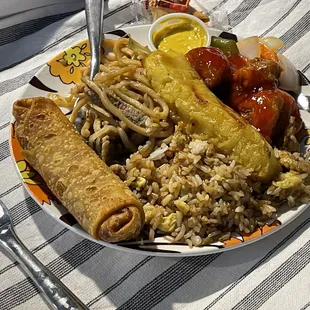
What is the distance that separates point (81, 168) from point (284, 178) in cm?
83

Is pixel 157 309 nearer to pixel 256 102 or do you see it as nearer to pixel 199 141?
pixel 199 141

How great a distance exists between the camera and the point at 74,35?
3387 mm

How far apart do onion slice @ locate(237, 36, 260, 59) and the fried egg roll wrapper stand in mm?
1057

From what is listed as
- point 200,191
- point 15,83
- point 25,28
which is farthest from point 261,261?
point 25,28

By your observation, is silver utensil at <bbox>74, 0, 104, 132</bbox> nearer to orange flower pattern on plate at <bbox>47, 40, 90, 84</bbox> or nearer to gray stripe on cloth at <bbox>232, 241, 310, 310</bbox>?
orange flower pattern on plate at <bbox>47, 40, 90, 84</bbox>

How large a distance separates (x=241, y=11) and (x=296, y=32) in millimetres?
391

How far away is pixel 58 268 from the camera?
2271mm

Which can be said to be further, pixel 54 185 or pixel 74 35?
pixel 74 35

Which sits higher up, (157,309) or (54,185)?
(54,185)

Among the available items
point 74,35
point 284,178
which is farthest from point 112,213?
point 74,35

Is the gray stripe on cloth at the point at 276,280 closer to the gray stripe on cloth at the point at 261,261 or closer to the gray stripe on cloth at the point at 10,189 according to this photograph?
the gray stripe on cloth at the point at 261,261

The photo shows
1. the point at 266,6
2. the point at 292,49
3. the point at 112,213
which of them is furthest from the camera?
the point at 266,6

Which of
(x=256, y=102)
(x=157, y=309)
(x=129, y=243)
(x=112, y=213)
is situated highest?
(x=256, y=102)

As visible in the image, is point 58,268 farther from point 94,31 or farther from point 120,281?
point 94,31
